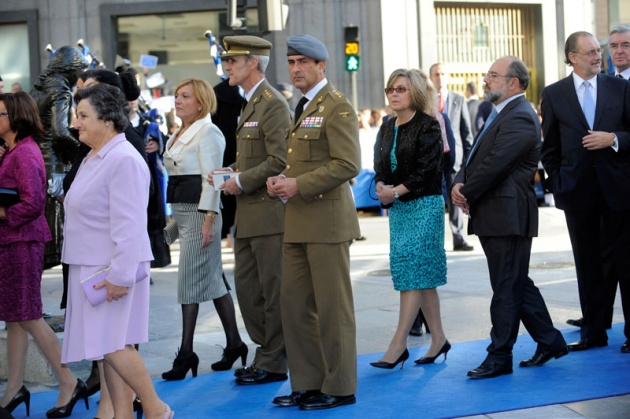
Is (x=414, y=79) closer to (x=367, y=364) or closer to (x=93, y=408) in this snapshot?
(x=367, y=364)

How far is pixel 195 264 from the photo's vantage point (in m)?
7.64

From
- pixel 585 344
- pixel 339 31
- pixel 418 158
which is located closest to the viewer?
pixel 418 158

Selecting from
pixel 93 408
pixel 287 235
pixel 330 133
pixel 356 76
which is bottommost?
pixel 93 408

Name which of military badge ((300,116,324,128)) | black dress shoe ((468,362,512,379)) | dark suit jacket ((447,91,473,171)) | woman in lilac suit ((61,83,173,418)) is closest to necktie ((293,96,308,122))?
military badge ((300,116,324,128))

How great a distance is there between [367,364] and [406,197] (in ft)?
3.95

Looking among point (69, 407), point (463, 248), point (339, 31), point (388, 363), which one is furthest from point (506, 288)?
point (339, 31)

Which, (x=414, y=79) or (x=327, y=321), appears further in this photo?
(x=414, y=79)

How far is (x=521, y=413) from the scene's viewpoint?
6.29m

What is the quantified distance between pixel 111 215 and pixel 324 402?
6.07 ft

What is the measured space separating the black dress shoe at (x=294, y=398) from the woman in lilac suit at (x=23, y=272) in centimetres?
120

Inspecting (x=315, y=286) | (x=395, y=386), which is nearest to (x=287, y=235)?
(x=315, y=286)

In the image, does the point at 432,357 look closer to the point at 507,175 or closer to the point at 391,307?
the point at 507,175

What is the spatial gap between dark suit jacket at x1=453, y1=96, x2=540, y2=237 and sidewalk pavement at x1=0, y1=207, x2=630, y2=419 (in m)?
1.06

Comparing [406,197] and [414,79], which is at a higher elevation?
[414,79]
